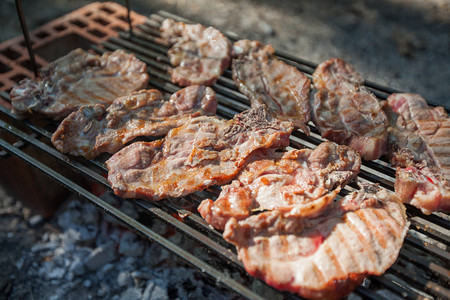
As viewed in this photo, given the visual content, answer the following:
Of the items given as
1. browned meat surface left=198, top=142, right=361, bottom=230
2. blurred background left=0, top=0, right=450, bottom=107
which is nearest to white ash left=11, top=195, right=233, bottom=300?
browned meat surface left=198, top=142, right=361, bottom=230

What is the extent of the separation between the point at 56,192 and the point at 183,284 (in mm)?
1637

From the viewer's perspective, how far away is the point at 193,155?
2.94 m

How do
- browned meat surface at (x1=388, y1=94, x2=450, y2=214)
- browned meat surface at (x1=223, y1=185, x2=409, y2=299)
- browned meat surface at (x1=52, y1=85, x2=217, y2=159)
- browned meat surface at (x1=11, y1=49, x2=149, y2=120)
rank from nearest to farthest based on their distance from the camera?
browned meat surface at (x1=223, y1=185, x2=409, y2=299) < browned meat surface at (x1=388, y1=94, x2=450, y2=214) < browned meat surface at (x1=52, y1=85, x2=217, y2=159) < browned meat surface at (x1=11, y1=49, x2=149, y2=120)

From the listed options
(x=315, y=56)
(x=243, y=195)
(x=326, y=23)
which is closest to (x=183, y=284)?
(x=243, y=195)

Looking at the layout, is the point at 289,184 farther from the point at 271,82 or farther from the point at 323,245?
the point at 271,82

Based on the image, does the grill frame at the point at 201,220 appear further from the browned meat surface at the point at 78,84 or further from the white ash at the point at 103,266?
the white ash at the point at 103,266

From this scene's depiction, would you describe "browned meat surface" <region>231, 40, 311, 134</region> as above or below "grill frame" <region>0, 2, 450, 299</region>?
above

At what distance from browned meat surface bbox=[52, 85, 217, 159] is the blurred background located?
3475 millimetres

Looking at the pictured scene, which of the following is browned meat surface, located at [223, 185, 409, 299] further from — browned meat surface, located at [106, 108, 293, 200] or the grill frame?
browned meat surface, located at [106, 108, 293, 200]

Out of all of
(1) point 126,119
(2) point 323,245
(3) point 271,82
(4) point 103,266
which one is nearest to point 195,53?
(3) point 271,82

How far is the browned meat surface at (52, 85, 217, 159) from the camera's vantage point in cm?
313

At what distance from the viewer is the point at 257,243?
95.0 inches

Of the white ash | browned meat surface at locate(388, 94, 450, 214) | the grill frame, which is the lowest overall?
the white ash

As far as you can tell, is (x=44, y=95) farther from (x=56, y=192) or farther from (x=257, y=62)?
(x=257, y=62)
